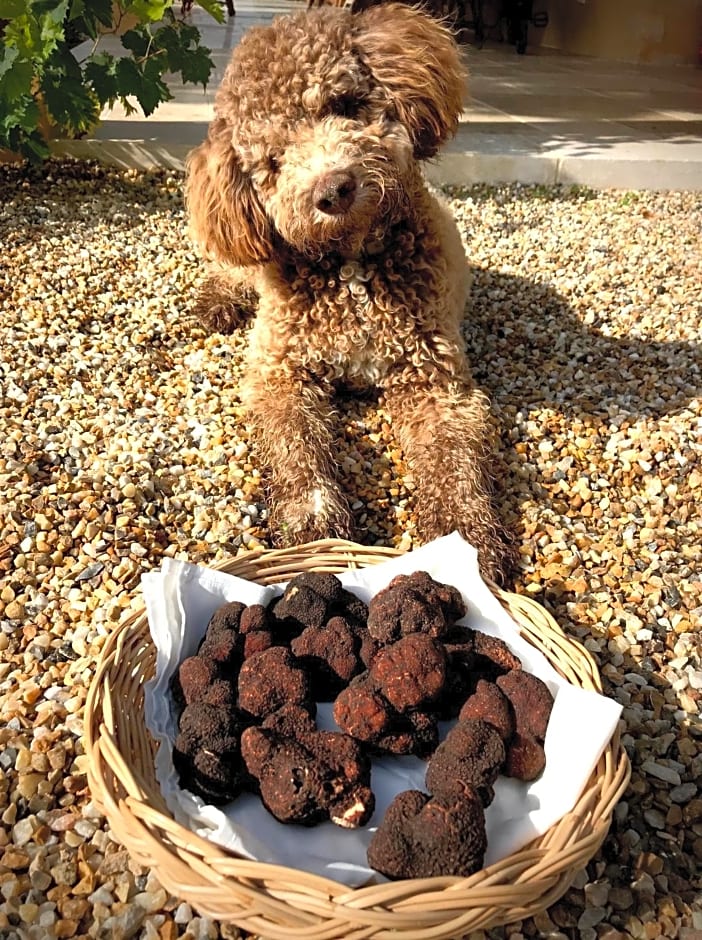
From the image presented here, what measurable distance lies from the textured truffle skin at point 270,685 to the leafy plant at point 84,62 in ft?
11.8

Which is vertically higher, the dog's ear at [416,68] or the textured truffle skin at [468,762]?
the dog's ear at [416,68]

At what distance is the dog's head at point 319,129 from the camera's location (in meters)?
2.35

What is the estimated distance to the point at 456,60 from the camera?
2701 millimetres

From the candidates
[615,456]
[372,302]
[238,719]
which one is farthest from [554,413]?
[238,719]

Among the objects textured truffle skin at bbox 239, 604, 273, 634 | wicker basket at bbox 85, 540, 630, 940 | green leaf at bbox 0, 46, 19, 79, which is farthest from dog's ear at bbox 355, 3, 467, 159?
green leaf at bbox 0, 46, 19, 79

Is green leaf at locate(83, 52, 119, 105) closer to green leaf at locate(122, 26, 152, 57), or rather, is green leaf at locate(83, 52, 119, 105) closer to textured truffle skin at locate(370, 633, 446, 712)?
green leaf at locate(122, 26, 152, 57)

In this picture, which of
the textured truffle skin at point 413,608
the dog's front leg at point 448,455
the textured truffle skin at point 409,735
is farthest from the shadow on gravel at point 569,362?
the textured truffle skin at point 409,735

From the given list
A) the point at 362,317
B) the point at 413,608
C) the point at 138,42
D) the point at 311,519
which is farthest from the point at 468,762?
the point at 138,42

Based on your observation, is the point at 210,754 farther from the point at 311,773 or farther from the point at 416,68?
the point at 416,68

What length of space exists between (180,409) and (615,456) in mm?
1776

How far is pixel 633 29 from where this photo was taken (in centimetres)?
1070

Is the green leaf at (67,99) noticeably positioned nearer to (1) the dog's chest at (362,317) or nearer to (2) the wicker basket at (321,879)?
(1) the dog's chest at (362,317)

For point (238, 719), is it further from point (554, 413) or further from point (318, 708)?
point (554, 413)

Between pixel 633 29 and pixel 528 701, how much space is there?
11857mm
